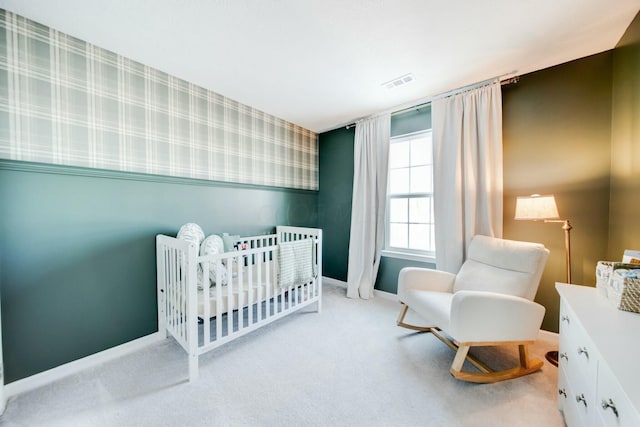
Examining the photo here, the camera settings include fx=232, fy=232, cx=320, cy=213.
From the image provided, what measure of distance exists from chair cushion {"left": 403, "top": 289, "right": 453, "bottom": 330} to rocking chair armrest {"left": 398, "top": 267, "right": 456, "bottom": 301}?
5 cm

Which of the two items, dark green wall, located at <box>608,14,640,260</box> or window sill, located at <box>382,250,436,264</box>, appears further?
window sill, located at <box>382,250,436,264</box>

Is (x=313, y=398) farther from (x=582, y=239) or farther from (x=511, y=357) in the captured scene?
(x=582, y=239)

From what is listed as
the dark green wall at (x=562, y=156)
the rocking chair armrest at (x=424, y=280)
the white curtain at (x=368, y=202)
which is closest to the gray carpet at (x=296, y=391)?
the rocking chair armrest at (x=424, y=280)

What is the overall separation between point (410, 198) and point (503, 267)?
1.22m

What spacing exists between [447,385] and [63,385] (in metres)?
2.32

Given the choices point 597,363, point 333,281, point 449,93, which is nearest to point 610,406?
point 597,363

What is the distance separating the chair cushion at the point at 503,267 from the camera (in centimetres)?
157

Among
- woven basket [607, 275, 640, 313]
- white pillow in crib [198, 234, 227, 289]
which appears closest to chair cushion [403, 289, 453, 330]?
woven basket [607, 275, 640, 313]

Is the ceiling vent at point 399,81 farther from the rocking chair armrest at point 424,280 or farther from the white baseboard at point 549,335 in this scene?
the white baseboard at point 549,335

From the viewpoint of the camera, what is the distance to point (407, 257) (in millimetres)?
2674

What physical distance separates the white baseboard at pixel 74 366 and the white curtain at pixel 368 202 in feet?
6.68

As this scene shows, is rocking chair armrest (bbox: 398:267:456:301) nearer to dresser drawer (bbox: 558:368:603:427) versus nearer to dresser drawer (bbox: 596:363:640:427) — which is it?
dresser drawer (bbox: 558:368:603:427)

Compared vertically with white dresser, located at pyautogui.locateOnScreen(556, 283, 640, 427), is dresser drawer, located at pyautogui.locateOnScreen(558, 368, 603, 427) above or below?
below

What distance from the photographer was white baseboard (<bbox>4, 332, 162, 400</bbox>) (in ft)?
4.42
